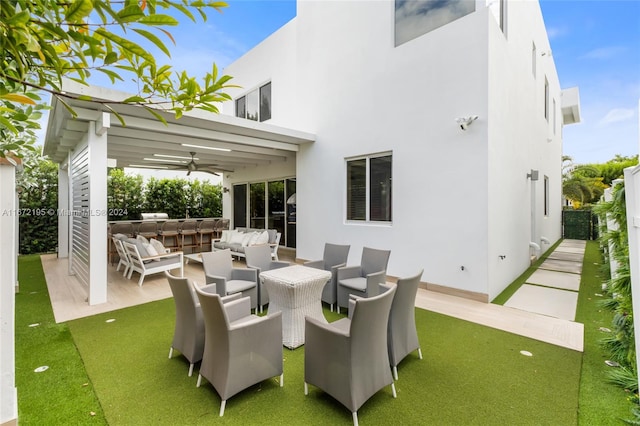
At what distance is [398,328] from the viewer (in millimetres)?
3123

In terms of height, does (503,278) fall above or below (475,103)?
below

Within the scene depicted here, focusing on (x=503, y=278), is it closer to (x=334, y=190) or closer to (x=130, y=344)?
(x=334, y=190)

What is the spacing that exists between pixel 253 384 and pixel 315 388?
59cm

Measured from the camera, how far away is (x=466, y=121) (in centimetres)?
539

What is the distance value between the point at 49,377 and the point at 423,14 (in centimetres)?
812

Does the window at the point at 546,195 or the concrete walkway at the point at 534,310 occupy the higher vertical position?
the window at the point at 546,195

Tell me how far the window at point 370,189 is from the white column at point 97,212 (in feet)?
16.6

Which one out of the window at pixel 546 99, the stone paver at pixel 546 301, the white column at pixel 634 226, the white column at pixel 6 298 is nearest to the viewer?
the white column at pixel 6 298

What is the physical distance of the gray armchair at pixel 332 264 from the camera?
5066 millimetres

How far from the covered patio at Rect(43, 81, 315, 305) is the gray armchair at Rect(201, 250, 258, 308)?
220 cm

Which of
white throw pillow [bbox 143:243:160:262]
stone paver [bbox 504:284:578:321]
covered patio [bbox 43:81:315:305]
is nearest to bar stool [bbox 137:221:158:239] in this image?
covered patio [bbox 43:81:315:305]

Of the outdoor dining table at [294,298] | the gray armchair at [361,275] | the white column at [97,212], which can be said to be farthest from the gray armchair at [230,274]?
the white column at [97,212]

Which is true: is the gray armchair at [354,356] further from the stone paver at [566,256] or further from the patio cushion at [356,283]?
the stone paver at [566,256]

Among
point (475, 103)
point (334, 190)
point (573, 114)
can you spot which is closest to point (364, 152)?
point (334, 190)
